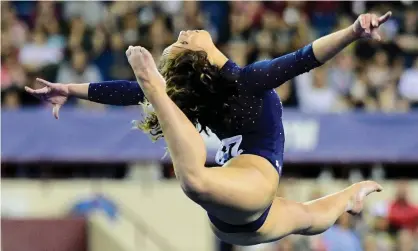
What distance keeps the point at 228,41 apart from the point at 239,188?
192 inches

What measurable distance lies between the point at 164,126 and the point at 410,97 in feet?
16.3

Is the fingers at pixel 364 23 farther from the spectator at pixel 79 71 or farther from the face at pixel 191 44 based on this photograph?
the spectator at pixel 79 71

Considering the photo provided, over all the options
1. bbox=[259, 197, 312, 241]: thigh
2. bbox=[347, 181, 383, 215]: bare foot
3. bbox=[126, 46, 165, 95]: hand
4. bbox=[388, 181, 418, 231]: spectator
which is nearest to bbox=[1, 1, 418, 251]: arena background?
bbox=[388, 181, 418, 231]: spectator

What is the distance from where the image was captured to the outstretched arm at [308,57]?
3.56 metres

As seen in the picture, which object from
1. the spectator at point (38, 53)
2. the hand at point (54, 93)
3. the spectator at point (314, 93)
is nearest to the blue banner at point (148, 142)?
the spectator at point (314, 93)

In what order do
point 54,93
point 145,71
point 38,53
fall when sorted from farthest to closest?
point 38,53, point 54,93, point 145,71

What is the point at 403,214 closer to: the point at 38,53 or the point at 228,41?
the point at 228,41

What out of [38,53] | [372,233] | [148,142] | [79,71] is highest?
[38,53]

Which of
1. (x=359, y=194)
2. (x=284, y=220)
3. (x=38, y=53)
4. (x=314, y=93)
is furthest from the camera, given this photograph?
(x=38, y=53)

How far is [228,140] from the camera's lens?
422 centimetres

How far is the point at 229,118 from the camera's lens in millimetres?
4125

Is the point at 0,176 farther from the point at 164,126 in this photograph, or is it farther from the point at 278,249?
the point at 164,126

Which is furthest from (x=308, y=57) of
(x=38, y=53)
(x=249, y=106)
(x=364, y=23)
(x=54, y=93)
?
(x=38, y=53)

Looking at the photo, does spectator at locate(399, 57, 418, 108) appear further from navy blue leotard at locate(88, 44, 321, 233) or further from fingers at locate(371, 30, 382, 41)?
fingers at locate(371, 30, 382, 41)
